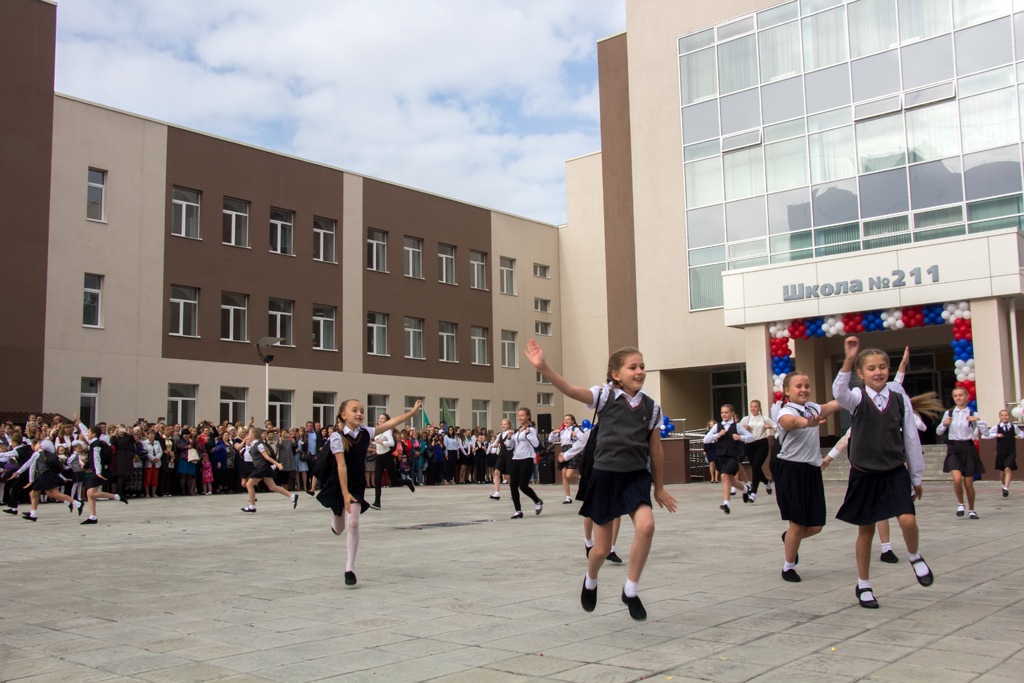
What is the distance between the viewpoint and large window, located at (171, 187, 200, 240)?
1475 inches

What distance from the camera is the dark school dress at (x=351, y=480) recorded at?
9641mm

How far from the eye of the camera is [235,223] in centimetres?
3962

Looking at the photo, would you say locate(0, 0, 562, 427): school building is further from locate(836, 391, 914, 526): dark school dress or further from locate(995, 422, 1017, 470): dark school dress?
locate(836, 391, 914, 526): dark school dress

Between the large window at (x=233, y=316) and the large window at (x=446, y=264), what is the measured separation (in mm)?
11252

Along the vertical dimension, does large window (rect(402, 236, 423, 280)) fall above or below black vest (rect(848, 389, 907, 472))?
above

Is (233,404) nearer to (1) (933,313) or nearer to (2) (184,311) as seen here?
(2) (184,311)

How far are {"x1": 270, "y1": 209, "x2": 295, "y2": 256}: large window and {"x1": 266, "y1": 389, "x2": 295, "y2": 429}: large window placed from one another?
18.8 ft

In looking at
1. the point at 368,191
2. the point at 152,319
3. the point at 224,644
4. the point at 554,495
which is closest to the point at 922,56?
the point at 554,495

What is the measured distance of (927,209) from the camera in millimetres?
30422

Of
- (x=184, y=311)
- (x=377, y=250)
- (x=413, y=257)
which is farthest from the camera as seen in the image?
(x=413, y=257)

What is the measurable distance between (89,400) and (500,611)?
99.7 feet

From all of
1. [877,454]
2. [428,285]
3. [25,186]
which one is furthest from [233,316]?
[877,454]

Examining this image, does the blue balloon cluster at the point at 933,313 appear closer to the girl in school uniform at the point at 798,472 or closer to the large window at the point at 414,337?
the girl in school uniform at the point at 798,472

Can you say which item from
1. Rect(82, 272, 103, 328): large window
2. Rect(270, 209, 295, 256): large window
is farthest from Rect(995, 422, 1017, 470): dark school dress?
Rect(270, 209, 295, 256): large window
